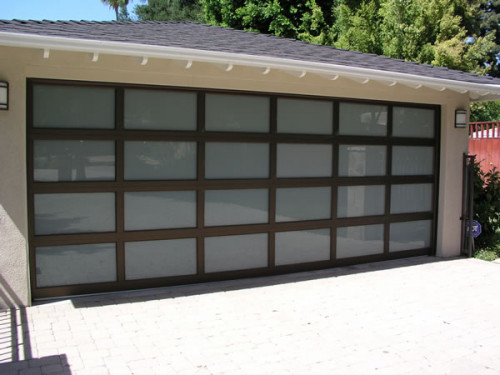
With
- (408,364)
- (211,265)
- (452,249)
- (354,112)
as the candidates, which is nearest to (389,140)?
(354,112)

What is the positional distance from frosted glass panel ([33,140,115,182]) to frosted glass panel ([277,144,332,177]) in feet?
7.38

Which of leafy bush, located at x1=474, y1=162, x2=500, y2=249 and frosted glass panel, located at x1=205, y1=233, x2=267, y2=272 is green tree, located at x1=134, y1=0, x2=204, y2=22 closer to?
leafy bush, located at x1=474, y1=162, x2=500, y2=249

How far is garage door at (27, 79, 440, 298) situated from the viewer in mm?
5199

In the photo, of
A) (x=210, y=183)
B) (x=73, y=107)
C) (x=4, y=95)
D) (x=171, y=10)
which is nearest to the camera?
(x=4, y=95)

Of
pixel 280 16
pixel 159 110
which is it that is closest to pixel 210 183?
pixel 159 110

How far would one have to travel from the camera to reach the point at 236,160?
6.07 meters

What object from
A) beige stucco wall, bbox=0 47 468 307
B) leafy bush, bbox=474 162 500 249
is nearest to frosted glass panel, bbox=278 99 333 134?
beige stucco wall, bbox=0 47 468 307

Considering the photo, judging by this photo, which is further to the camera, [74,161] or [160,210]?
[160,210]

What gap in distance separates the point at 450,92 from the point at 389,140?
127 centimetres

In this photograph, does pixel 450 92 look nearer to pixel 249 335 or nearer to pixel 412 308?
pixel 412 308

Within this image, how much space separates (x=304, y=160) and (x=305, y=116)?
608 millimetres

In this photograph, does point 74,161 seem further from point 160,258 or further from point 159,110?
point 160,258

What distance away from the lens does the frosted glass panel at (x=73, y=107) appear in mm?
5059

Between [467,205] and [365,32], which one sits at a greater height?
[365,32]
